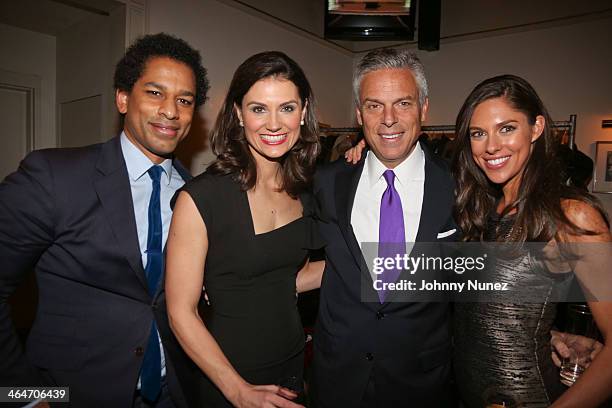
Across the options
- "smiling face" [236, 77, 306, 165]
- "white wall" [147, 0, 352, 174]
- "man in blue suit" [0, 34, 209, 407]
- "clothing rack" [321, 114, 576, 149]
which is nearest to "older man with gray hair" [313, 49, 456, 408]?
"smiling face" [236, 77, 306, 165]

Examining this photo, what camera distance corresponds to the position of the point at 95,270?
1.61 m

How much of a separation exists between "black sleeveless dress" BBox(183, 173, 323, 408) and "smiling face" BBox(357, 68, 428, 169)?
72cm

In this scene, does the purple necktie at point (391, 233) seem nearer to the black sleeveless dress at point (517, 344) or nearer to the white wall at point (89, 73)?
the black sleeveless dress at point (517, 344)

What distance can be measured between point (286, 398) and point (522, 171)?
1410mm

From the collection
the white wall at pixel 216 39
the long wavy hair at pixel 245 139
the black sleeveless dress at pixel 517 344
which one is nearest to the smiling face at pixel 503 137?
the black sleeveless dress at pixel 517 344

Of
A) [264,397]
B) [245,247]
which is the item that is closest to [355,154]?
[245,247]

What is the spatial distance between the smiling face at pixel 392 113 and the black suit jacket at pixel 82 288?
4.03ft

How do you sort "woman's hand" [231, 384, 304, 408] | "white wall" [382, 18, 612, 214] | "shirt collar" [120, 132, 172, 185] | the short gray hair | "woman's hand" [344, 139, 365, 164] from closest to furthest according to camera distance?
"woman's hand" [231, 384, 304, 408], "shirt collar" [120, 132, 172, 185], the short gray hair, "woman's hand" [344, 139, 365, 164], "white wall" [382, 18, 612, 214]

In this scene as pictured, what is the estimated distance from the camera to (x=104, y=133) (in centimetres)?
436

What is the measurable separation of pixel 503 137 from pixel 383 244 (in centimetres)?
72

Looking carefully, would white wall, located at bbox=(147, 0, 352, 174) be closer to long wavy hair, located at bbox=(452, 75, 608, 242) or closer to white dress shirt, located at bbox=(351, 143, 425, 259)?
white dress shirt, located at bbox=(351, 143, 425, 259)

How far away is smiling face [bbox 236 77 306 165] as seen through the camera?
1.78m

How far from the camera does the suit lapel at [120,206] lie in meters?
1.63

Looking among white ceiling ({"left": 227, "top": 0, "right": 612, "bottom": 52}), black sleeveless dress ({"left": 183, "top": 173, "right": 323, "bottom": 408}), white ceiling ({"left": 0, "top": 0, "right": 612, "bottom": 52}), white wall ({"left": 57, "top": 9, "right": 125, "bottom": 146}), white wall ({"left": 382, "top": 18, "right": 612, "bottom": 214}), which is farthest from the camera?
white wall ({"left": 382, "top": 18, "right": 612, "bottom": 214})
